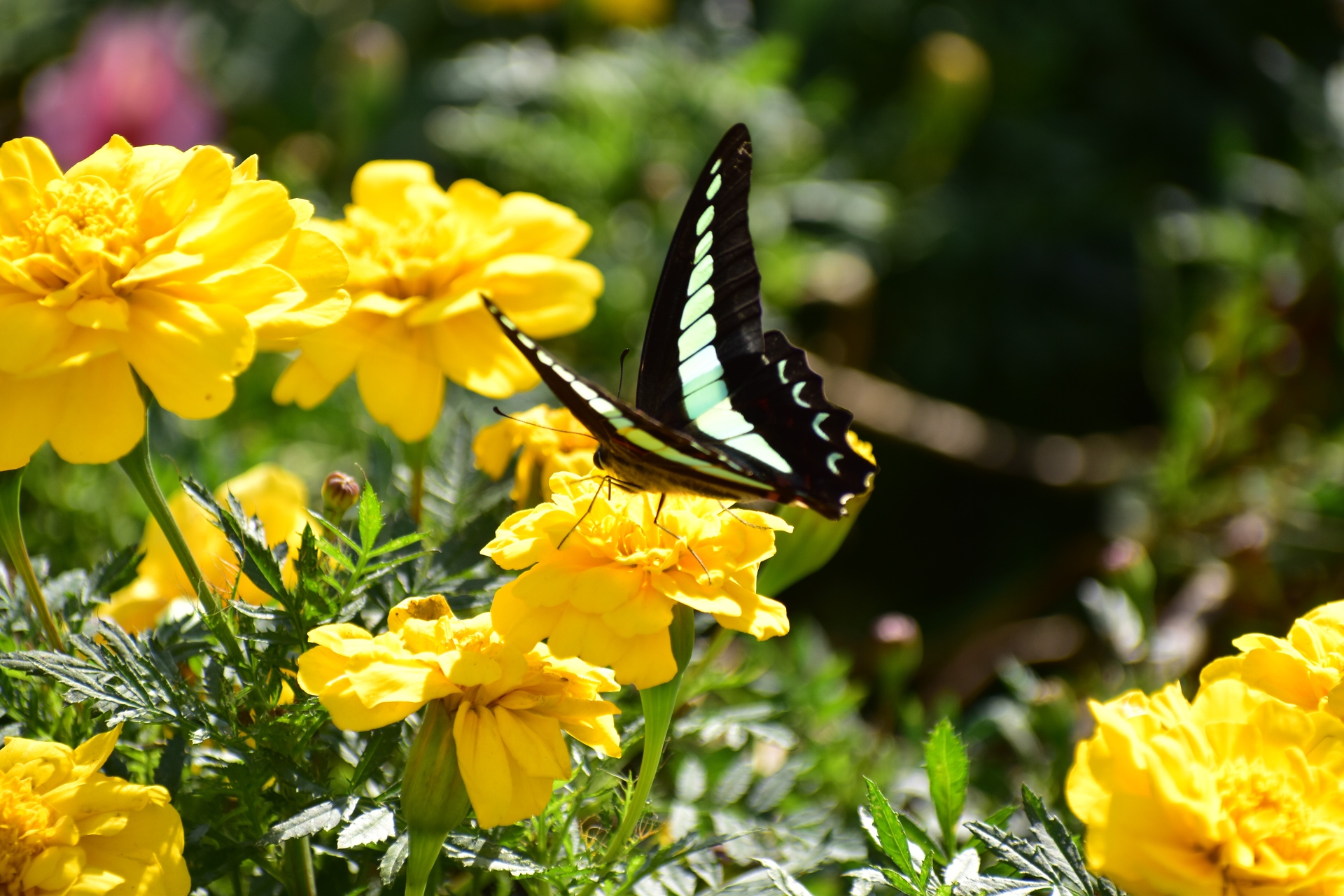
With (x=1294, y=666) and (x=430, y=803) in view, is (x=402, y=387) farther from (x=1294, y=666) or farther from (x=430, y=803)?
(x=1294, y=666)

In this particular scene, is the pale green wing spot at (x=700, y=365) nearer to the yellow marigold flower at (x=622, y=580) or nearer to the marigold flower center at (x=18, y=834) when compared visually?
the yellow marigold flower at (x=622, y=580)

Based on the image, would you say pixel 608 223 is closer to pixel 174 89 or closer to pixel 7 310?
pixel 174 89

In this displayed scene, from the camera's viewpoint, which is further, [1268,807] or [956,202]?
[956,202]

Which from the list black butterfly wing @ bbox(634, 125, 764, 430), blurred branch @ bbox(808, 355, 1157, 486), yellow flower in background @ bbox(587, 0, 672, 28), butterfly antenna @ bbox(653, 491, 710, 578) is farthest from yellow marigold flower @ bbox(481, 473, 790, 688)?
yellow flower in background @ bbox(587, 0, 672, 28)

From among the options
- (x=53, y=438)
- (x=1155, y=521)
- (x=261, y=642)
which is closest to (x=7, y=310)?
(x=53, y=438)

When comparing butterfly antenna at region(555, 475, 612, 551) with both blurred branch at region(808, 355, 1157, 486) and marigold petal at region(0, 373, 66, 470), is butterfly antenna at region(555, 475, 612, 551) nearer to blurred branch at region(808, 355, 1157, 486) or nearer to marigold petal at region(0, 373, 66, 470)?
marigold petal at region(0, 373, 66, 470)

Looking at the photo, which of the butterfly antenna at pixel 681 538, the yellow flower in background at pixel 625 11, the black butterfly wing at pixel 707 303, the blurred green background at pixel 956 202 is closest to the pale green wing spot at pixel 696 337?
the black butterfly wing at pixel 707 303

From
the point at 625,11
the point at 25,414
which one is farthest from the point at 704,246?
the point at 625,11
